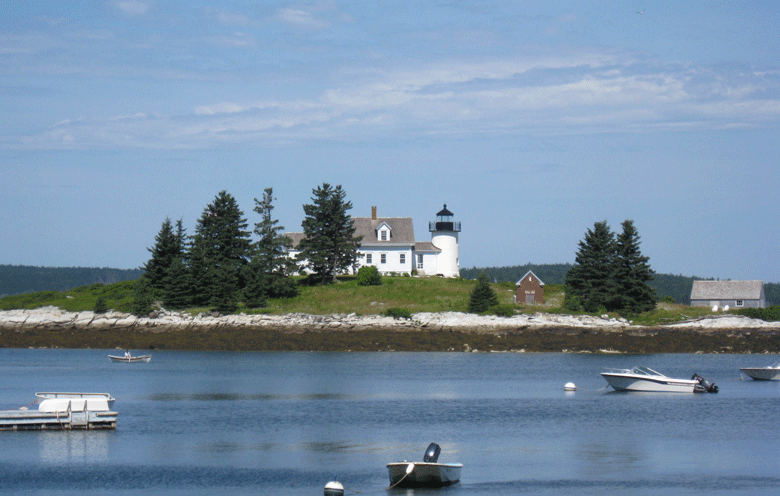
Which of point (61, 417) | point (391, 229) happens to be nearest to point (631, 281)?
point (391, 229)

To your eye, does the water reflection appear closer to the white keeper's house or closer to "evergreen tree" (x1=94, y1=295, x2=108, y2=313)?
"evergreen tree" (x1=94, y1=295, x2=108, y2=313)

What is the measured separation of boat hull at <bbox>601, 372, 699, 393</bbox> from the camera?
137 ft

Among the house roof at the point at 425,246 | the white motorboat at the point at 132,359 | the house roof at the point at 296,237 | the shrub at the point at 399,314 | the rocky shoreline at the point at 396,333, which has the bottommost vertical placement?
the white motorboat at the point at 132,359

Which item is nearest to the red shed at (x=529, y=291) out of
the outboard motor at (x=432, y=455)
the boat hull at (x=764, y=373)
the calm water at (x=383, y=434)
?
the calm water at (x=383, y=434)

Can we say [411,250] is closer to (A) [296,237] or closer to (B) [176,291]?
(A) [296,237]

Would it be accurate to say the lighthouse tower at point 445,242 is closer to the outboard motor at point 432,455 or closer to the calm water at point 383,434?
the calm water at point 383,434

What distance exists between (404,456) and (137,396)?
19224mm

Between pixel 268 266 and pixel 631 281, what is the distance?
110 feet

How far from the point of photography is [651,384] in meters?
42.1

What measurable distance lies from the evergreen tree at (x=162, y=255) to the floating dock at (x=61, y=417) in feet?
160

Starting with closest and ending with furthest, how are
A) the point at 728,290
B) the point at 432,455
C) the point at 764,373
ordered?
the point at 432,455 → the point at 764,373 → the point at 728,290

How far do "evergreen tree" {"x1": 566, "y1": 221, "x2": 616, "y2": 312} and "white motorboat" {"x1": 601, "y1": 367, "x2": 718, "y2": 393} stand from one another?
102 ft

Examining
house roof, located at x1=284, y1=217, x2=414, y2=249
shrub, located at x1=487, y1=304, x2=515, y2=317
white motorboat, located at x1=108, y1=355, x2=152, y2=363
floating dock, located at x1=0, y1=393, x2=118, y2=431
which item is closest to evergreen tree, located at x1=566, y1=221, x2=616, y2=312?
shrub, located at x1=487, y1=304, x2=515, y2=317

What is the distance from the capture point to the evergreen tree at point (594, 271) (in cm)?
7394
